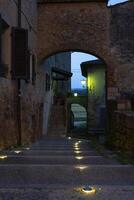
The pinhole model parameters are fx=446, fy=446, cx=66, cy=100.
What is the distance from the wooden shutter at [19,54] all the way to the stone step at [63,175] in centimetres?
674

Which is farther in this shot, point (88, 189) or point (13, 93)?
point (13, 93)

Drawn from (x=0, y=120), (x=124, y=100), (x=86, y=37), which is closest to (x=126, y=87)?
(x=124, y=100)

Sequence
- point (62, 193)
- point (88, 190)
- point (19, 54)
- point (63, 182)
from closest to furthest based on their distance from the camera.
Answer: point (62, 193), point (88, 190), point (63, 182), point (19, 54)

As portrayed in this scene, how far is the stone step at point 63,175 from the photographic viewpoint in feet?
14.5

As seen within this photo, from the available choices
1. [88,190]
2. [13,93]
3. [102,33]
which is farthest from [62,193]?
[102,33]

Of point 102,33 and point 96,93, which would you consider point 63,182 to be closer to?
point 102,33

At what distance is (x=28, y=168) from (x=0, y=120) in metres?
5.01

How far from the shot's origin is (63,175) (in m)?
4.77

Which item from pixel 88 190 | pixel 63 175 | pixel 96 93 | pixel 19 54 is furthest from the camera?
pixel 96 93

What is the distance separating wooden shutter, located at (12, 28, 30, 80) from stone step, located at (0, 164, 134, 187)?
6.74 m

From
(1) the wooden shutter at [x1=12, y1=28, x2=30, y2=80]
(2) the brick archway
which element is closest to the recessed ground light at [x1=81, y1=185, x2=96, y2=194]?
(1) the wooden shutter at [x1=12, y1=28, x2=30, y2=80]

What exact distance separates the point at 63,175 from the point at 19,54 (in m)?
7.65

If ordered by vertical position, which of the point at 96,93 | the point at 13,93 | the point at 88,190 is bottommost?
the point at 88,190

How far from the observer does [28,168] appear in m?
5.13
